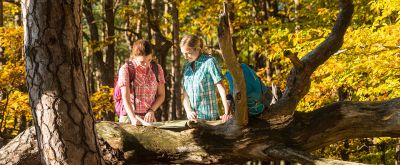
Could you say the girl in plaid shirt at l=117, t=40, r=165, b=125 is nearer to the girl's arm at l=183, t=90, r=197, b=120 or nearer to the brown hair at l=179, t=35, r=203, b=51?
the girl's arm at l=183, t=90, r=197, b=120

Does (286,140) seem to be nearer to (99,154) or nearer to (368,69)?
(99,154)

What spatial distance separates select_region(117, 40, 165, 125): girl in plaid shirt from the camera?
190 inches

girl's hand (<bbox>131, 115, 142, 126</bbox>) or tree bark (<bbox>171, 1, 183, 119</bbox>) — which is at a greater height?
tree bark (<bbox>171, 1, 183, 119</bbox>)

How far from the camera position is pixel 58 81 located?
360 centimetres

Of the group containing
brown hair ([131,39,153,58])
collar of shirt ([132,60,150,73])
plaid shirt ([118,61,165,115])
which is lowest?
plaid shirt ([118,61,165,115])

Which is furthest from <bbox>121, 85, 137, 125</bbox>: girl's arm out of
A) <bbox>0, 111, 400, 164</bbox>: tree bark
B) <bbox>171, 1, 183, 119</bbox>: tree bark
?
<bbox>171, 1, 183, 119</bbox>: tree bark

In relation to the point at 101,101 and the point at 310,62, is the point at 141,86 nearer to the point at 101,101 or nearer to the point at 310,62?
the point at 310,62

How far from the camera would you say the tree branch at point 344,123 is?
14.3 feet

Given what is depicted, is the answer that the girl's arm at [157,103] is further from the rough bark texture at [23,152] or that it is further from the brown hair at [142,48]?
the rough bark texture at [23,152]

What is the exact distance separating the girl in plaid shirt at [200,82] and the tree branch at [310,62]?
2.02ft

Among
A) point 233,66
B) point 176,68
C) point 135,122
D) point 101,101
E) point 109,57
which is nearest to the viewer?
point 233,66

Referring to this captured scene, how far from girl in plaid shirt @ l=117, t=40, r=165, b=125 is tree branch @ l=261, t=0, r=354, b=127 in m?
1.35

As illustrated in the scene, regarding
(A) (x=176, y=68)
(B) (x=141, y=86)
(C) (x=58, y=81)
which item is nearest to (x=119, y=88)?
Result: (B) (x=141, y=86)

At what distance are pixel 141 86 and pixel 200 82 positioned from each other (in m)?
0.64
